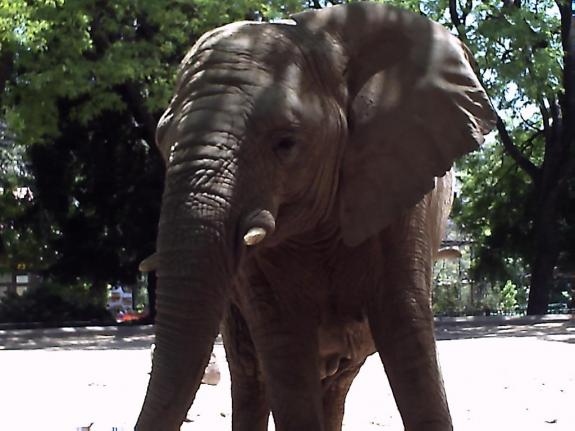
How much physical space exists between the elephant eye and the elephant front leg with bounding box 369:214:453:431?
774mm

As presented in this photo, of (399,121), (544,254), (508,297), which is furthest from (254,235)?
(508,297)

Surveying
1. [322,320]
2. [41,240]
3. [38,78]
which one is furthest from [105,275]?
[322,320]

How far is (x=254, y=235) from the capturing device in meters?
3.62

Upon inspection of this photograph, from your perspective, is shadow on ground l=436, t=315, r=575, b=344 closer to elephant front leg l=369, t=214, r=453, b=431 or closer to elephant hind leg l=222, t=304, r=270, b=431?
elephant hind leg l=222, t=304, r=270, b=431

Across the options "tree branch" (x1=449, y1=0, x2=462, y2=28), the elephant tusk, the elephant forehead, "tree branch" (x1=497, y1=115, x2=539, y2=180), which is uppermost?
"tree branch" (x1=449, y1=0, x2=462, y2=28)

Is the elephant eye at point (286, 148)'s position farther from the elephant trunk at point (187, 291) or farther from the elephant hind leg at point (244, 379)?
the elephant hind leg at point (244, 379)

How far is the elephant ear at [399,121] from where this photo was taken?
4.24 metres

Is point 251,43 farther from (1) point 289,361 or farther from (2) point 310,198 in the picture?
(1) point 289,361

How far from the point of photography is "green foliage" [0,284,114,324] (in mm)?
25953

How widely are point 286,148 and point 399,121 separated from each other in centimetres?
59

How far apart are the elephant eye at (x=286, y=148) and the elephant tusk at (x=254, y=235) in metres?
0.34

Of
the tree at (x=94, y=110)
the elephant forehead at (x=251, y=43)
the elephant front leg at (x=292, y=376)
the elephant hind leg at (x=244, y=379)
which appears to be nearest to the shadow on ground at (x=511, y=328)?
the tree at (x=94, y=110)

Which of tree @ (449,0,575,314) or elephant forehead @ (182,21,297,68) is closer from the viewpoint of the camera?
elephant forehead @ (182,21,297,68)

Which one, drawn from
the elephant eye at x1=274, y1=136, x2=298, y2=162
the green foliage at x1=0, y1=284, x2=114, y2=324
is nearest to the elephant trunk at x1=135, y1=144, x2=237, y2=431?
the elephant eye at x1=274, y1=136, x2=298, y2=162
